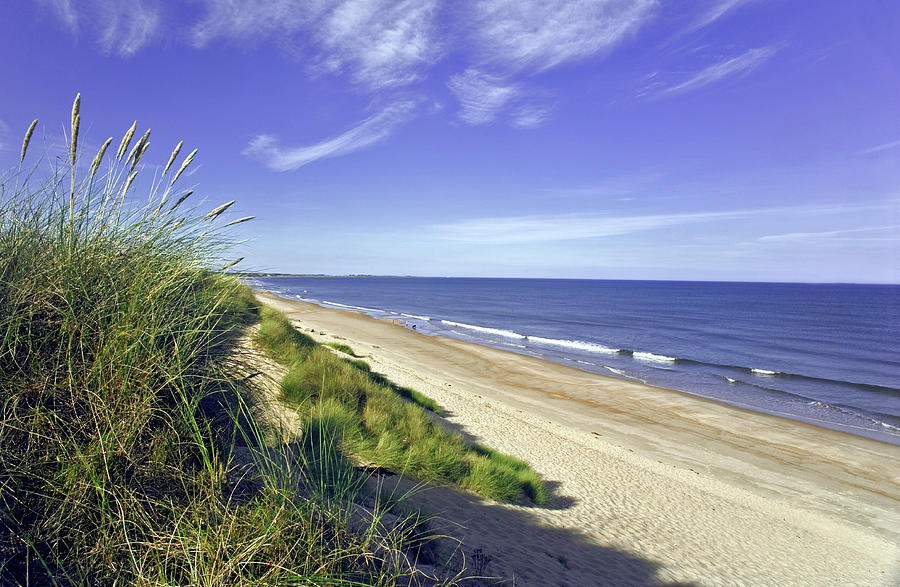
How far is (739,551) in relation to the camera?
26.2 ft

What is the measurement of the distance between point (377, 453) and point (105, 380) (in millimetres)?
4242

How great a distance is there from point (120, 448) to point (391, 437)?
489 centimetres

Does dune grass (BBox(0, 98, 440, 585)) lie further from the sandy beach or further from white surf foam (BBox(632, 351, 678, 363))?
white surf foam (BBox(632, 351, 678, 363))

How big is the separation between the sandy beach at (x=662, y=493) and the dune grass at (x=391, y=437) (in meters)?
0.41

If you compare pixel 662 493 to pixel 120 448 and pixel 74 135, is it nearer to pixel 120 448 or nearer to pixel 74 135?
pixel 120 448

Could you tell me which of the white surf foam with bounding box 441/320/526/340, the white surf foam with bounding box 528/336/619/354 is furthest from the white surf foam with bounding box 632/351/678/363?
the white surf foam with bounding box 441/320/526/340

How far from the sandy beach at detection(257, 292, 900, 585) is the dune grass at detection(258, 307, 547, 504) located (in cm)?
41

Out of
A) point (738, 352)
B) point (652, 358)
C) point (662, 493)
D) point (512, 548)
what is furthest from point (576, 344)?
point (512, 548)

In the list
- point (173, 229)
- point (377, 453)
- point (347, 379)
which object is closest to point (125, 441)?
point (173, 229)

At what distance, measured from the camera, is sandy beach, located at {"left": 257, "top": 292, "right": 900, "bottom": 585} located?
6297mm

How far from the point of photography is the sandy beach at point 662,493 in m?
6.30

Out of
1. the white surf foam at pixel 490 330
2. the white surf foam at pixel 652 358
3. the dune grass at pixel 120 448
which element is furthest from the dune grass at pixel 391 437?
the white surf foam at pixel 490 330

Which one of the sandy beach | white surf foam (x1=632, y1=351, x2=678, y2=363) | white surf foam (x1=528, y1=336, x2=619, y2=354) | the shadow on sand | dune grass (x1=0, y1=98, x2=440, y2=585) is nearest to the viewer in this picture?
dune grass (x1=0, y1=98, x2=440, y2=585)

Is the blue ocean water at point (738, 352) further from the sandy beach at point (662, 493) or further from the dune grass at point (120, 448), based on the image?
the dune grass at point (120, 448)
